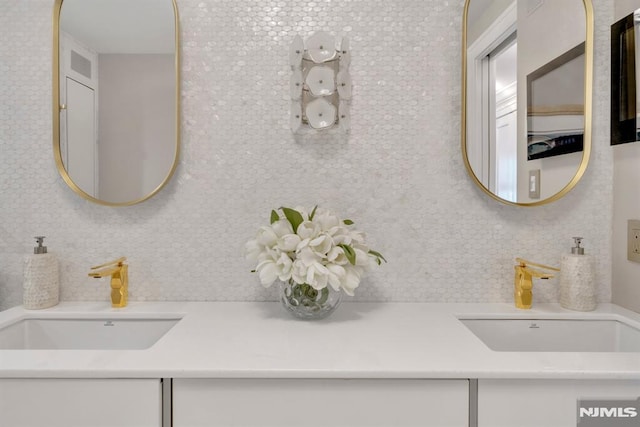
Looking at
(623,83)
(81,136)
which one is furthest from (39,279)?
(623,83)

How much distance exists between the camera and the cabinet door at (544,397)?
83 cm

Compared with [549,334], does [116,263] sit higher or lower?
higher

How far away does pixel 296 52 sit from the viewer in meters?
1.23

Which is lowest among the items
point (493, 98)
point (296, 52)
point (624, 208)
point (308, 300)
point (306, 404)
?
point (306, 404)

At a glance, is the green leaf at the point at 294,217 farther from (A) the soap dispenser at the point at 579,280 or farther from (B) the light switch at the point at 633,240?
(B) the light switch at the point at 633,240

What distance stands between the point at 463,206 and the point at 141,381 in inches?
40.4

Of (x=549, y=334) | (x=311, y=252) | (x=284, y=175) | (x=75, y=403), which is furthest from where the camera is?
(x=284, y=175)

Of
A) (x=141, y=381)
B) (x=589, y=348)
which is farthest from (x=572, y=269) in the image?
(x=141, y=381)

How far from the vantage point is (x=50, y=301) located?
1.24 m

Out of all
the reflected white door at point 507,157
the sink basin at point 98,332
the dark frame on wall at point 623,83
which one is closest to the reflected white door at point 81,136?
the sink basin at point 98,332

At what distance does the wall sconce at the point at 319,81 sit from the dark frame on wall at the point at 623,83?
823 millimetres

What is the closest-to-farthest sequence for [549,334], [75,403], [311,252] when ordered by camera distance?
[75,403] → [311,252] → [549,334]

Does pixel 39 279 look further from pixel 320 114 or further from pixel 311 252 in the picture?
pixel 320 114

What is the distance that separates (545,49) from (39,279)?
171 centimetres
